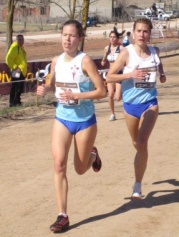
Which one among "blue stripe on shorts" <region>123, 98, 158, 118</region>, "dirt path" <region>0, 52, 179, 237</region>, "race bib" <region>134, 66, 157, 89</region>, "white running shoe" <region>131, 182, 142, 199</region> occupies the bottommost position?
"dirt path" <region>0, 52, 179, 237</region>

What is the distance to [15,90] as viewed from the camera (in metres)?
15.4

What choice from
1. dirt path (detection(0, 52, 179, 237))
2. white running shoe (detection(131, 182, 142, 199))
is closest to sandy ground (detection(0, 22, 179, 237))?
dirt path (detection(0, 52, 179, 237))

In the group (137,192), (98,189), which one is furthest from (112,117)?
(137,192)

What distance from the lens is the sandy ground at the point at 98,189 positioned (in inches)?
256

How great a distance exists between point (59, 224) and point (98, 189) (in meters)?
1.64

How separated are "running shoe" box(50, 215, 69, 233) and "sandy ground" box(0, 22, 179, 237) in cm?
6

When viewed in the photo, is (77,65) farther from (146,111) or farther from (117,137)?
(117,137)

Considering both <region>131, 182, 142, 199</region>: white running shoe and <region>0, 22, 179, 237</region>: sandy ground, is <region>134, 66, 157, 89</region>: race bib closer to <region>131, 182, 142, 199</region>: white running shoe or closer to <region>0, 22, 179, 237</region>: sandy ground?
<region>131, 182, 142, 199</region>: white running shoe

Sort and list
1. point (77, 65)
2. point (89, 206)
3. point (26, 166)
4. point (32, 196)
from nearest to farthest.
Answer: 1. point (77, 65)
2. point (89, 206)
3. point (32, 196)
4. point (26, 166)

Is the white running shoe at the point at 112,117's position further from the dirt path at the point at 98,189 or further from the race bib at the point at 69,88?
the race bib at the point at 69,88

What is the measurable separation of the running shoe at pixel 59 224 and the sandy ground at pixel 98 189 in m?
0.06

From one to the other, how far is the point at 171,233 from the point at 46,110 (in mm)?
8757

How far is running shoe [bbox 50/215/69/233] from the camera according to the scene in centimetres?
625

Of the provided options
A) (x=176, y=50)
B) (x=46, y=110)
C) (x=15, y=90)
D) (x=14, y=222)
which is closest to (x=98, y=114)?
(x=46, y=110)
